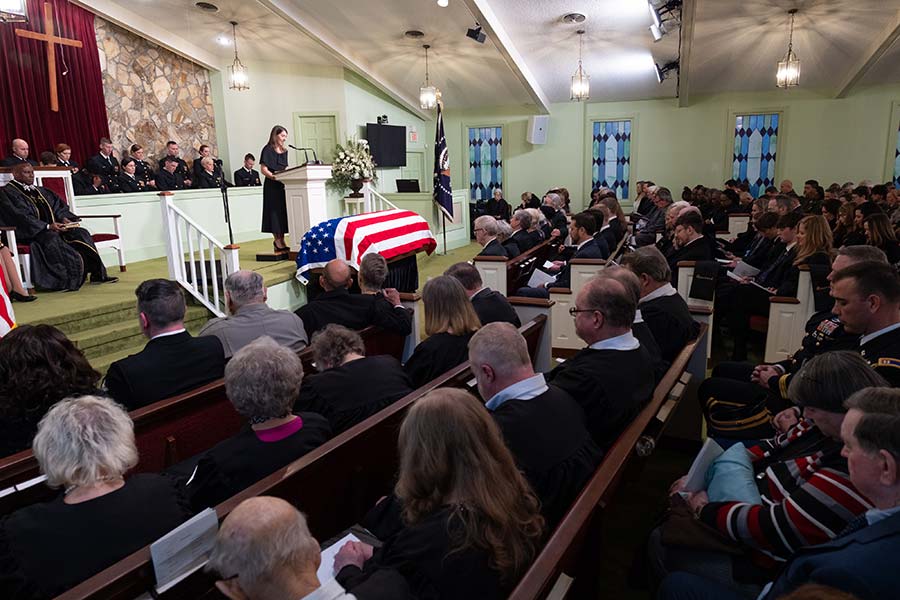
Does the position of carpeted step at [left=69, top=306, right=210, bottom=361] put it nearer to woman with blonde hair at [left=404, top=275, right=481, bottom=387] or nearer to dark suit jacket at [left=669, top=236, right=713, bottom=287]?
woman with blonde hair at [left=404, top=275, right=481, bottom=387]

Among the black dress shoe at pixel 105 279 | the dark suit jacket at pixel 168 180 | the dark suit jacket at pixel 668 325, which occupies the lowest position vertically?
the black dress shoe at pixel 105 279

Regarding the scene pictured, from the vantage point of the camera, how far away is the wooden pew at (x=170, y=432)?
1.78m

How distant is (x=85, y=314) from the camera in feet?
14.1

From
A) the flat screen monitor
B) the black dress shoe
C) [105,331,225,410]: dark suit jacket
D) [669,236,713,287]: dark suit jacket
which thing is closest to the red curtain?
the black dress shoe

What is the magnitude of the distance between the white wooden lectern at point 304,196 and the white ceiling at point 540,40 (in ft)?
9.14

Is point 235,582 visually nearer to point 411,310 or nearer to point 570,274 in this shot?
point 411,310

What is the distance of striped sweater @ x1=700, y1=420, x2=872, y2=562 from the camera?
1.39 metres

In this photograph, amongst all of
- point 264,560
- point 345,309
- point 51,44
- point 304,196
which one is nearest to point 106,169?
point 51,44

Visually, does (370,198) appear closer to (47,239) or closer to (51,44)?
(47,239)

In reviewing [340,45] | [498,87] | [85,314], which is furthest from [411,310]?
[498,87]

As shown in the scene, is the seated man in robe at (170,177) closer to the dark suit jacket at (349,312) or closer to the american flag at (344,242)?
the american flag at (344,242)

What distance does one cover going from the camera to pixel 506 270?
4984mm

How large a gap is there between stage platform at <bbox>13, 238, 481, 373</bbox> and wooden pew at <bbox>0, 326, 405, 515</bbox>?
202 cm

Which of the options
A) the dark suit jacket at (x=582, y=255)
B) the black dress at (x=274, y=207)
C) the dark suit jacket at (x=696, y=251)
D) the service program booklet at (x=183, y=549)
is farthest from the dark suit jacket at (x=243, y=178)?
the service program booklet at (x=183, y=549)
